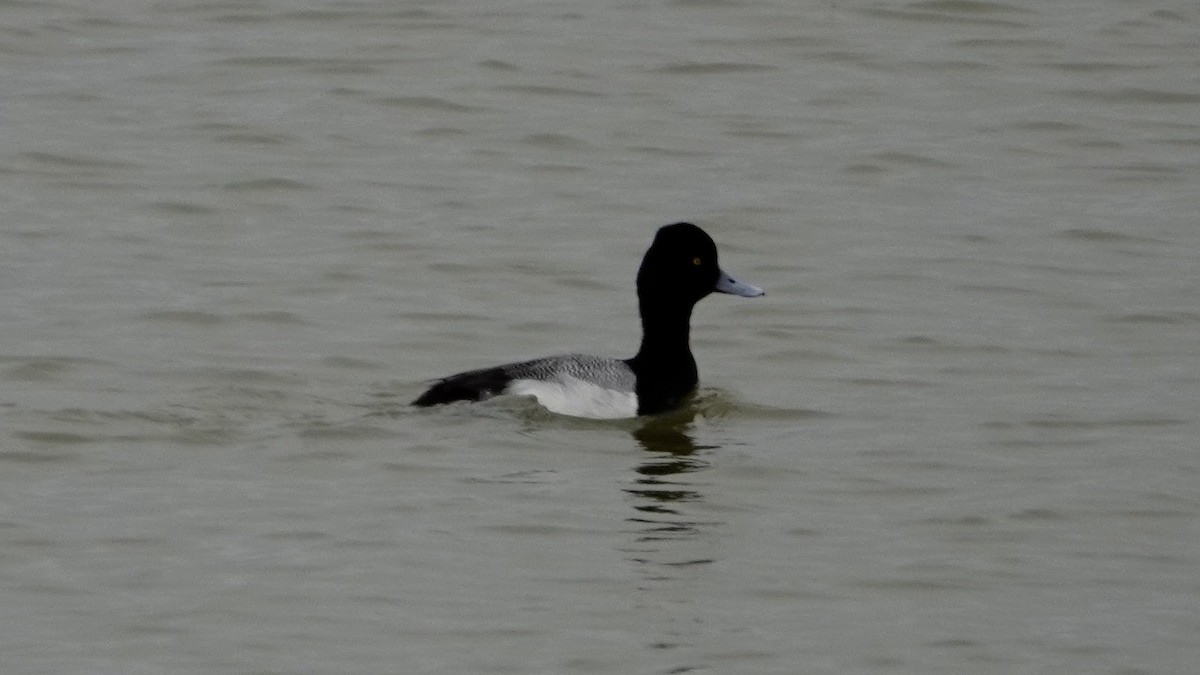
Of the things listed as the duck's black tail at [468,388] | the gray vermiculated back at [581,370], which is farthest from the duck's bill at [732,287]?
the duck's black tail at [468,388]

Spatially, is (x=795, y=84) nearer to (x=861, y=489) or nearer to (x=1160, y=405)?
(x=1160, y=405)

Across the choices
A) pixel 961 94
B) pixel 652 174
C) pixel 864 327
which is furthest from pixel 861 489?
pixel 961 94

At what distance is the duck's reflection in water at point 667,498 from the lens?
839 cm

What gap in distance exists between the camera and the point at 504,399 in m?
10.5

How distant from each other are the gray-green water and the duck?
0.14m

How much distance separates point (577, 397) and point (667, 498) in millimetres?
1415

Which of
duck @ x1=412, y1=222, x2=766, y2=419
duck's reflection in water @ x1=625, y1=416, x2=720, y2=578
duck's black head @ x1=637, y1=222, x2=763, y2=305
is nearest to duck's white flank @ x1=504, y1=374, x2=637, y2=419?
duck @ x1=412, y1=222, x2=766, y2=419

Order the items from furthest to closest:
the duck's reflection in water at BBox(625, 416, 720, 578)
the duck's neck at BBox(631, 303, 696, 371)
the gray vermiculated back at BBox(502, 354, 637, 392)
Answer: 1. the duck's neck at BBox(631, 303, 696, 371)
2. the gray vermiculated back at BBox(502, 354, 637, 392)
3. the duck's reflection in water at BBox(625, 416, 720, 578)

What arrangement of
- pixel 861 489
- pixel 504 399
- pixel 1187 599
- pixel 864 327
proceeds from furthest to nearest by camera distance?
pixel 864 327 → pixel 504 399 → pixel 861 489 → pixel 1187 599

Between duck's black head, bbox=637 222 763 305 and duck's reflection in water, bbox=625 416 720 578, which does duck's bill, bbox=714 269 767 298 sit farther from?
duck's reflection in water, bbox=625 416 720 578

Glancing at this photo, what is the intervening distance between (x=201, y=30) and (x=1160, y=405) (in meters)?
10.2

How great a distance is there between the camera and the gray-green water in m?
7.67

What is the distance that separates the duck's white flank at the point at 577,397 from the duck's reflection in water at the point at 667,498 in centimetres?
15

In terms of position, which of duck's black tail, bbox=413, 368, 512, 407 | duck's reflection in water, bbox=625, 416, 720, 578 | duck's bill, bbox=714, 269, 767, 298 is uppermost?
duck's bill, bbox=714, 269, 767, 298
